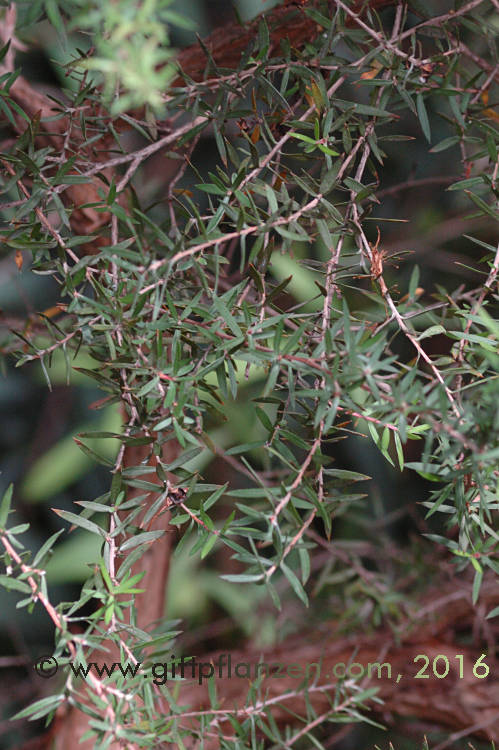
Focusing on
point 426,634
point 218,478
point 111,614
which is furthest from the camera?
point 218,478

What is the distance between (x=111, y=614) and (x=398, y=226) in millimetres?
963

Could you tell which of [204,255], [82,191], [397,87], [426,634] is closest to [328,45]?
[397,87]

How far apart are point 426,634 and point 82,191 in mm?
660

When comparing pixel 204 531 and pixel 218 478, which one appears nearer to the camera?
pixel 204 531

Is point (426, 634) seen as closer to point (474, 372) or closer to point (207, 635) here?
point (207, 635)

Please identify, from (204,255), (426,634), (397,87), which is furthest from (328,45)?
(426,634)

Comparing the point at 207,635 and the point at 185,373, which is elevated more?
the point at 185,373

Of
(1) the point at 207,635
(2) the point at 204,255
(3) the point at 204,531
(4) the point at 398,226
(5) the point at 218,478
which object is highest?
(2) the point at 204,255

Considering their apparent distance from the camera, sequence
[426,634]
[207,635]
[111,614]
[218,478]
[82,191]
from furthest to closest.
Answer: [218,478], [207,635], [426,634], [82,191], [111,614]

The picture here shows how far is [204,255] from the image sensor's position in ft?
1.18

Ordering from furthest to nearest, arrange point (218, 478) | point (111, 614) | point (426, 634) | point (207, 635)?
point (218, 478) < point (207, 635) < point (426, 634) < point (111, 614)

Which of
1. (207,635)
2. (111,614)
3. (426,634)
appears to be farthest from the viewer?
(207,635)

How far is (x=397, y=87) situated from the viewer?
1.23ft

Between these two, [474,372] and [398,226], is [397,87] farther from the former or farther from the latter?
[398,226]
